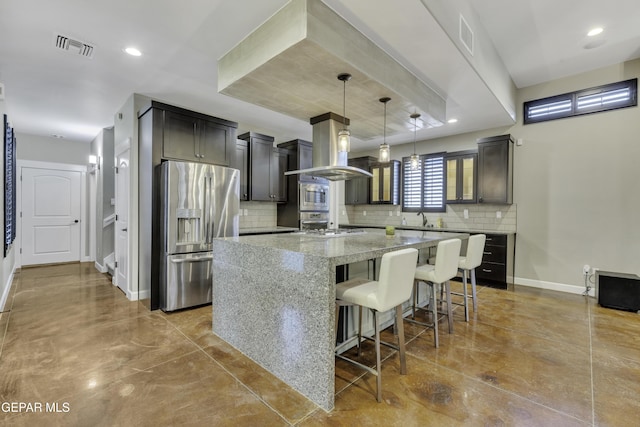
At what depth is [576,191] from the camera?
4.36 m

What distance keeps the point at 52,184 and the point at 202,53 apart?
565cm

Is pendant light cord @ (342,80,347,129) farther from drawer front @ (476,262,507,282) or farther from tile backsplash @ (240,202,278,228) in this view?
Answer: drawer front @ (476,262,507,282)

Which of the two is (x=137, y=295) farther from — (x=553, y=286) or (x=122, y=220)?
(x=553, y=286)

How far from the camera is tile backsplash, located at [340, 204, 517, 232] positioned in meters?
5.06

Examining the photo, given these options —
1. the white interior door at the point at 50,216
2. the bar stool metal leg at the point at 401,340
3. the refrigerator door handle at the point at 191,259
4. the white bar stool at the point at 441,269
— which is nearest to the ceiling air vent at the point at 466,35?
the white bar stool at the point at 441,269

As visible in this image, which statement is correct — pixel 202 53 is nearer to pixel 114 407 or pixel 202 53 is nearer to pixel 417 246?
pixel 417 246

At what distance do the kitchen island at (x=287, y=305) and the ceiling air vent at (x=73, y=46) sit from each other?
225cm

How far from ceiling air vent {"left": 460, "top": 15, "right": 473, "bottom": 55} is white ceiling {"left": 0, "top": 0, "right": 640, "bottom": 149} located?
14 cm

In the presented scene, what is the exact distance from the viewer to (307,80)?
277 cm

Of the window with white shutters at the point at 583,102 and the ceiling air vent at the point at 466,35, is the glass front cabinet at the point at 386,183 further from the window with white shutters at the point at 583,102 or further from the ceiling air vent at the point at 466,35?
A: the ceiling air vent at the point at 466,35

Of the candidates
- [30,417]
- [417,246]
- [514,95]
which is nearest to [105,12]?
[30,417]

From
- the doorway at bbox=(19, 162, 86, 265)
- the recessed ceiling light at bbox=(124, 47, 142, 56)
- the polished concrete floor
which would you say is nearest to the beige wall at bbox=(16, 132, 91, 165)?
the doorway at bbox=(19, 162, 86, 265)

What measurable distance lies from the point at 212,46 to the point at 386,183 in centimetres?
450

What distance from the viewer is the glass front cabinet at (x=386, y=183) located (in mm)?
6379
